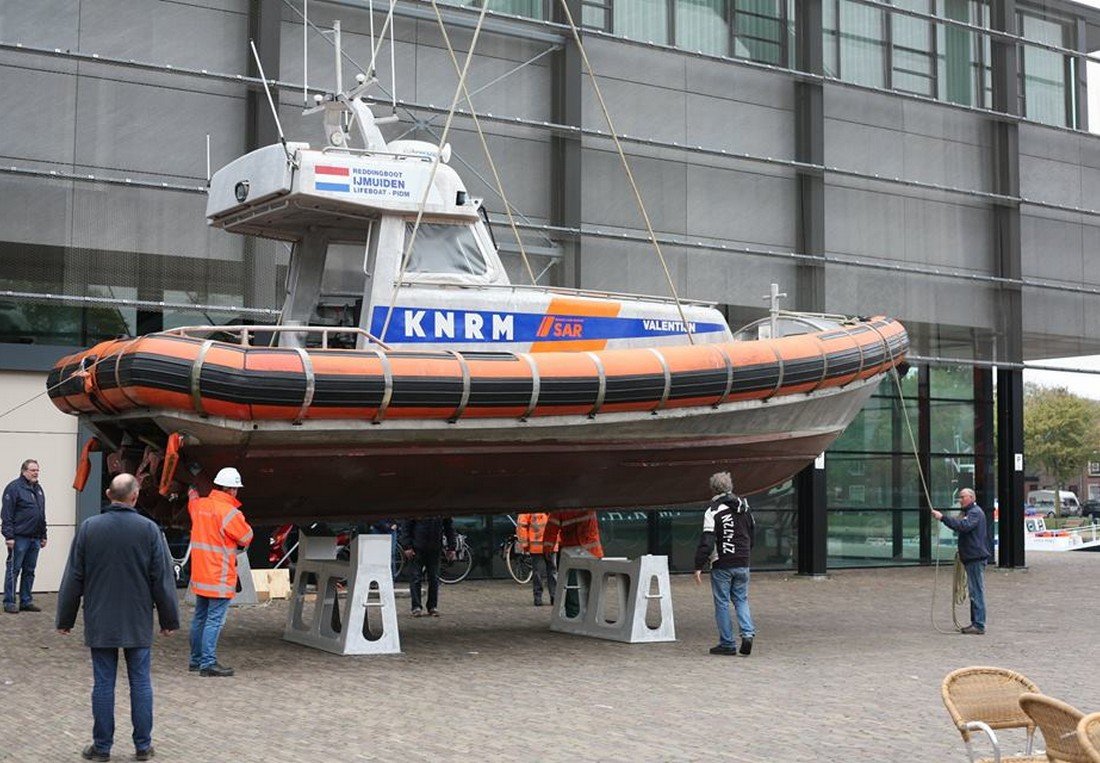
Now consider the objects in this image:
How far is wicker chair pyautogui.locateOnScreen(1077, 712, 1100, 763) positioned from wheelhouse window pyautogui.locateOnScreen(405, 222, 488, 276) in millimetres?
7932

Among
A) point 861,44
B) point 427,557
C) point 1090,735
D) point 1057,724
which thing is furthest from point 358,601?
point 861,44

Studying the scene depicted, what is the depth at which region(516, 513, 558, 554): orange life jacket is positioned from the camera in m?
15.8

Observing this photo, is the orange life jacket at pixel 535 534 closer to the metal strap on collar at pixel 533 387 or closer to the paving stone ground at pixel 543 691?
the paving stone ground at pixel 543 691

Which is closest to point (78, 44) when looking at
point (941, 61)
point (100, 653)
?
point (100, 653)

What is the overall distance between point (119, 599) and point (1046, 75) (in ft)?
73.3

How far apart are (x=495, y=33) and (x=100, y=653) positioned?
14.0 metres

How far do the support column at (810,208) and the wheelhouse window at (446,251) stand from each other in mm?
10601

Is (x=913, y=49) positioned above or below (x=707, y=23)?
above

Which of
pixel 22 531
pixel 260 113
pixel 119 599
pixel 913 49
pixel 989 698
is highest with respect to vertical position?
pixel 913 49

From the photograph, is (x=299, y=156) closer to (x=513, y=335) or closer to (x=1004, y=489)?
(x=513, y=335)

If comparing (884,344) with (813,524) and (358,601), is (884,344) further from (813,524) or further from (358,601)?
(813,524)

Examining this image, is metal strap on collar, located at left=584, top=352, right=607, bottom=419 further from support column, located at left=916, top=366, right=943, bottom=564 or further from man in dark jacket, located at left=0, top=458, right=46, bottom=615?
support column, located at left=916, top=366, right=943, bottom=564

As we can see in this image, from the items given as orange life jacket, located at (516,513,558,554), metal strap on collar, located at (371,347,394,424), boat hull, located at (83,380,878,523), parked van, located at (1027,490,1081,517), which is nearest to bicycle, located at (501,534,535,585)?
orange life jacket, located at (516,513,558,554)

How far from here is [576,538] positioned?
13.3 metres
